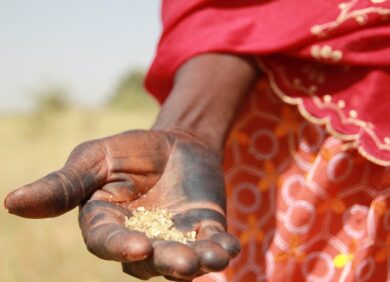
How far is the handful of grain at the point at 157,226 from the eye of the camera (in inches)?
49.1

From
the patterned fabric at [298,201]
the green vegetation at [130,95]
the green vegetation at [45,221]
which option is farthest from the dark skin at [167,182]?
the green vegetation at [130,95]

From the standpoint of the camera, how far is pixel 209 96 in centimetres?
154

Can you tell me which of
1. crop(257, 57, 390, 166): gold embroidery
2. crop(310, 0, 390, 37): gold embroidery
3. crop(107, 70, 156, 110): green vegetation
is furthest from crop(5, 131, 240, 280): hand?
crop(107, 70, 156, 110): green vegetation

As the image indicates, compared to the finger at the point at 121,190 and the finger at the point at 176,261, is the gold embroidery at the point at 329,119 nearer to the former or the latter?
the finger at the point at 121,190

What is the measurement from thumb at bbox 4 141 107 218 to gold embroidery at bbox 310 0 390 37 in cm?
50

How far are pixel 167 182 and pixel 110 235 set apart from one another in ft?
0.80

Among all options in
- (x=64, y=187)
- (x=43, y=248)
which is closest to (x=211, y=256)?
(x=64, y=187)

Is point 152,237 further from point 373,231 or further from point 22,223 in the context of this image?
point 22,223

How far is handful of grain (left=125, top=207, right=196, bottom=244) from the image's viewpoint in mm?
1248

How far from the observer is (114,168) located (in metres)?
1.32

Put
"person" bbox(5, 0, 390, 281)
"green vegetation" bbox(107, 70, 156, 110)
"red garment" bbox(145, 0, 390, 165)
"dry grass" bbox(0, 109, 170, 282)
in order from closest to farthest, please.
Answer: "person" bbox(5, 0, 390, 281) → "red garment" bbox(145, 0, 390, 165) → "dry grass" bbox(0, 109, 170, 282) → "green vegetation" bbox(107, 70, 156, 110)

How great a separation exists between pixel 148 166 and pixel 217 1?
42cm

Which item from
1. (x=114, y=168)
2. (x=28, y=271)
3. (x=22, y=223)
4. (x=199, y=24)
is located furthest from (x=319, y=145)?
(x=22, y=223)

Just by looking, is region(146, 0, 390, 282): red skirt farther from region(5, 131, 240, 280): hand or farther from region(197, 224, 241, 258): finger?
region(197, 224, 241, 258): finger
